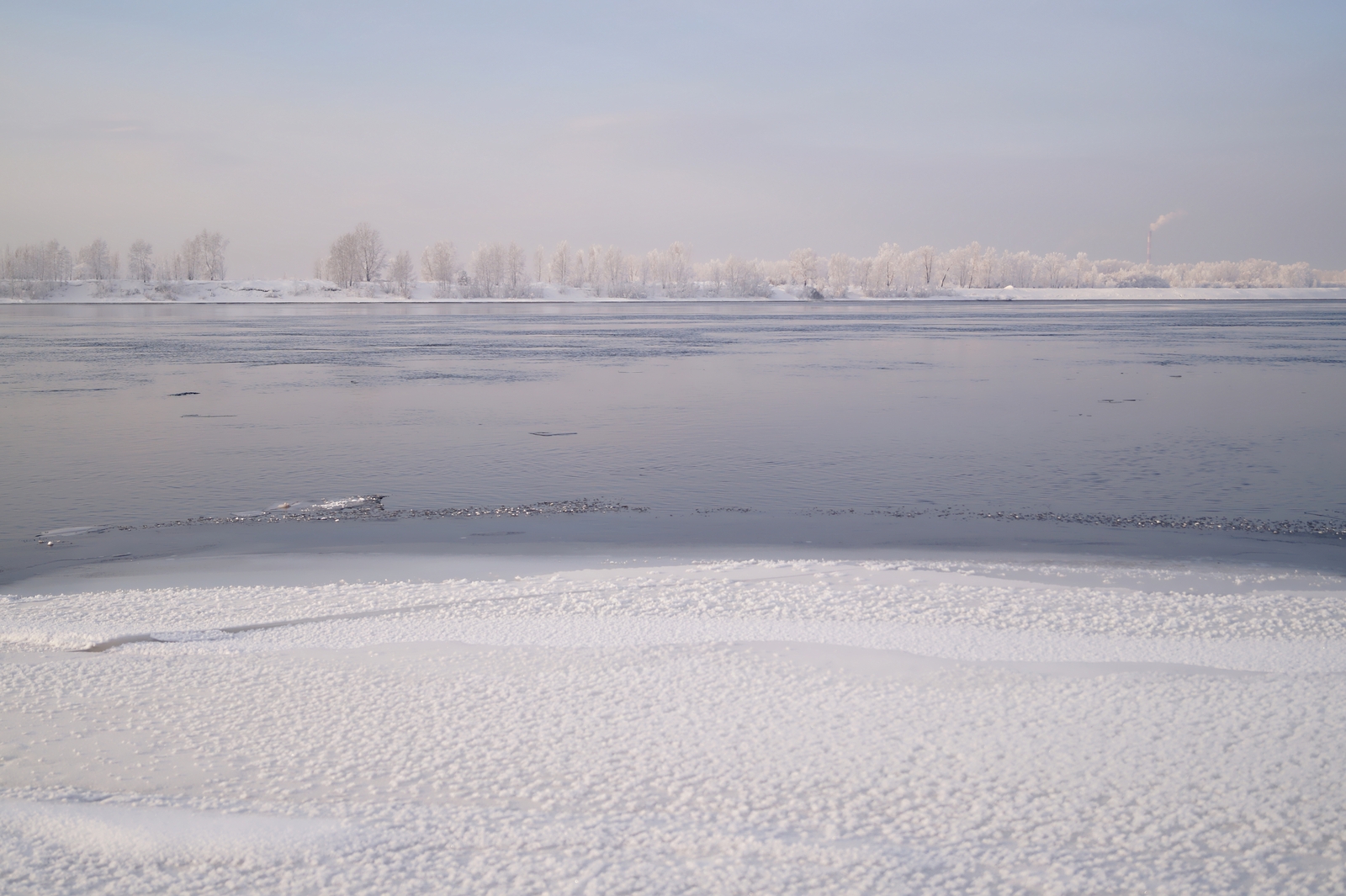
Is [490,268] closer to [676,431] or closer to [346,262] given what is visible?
[346,262]

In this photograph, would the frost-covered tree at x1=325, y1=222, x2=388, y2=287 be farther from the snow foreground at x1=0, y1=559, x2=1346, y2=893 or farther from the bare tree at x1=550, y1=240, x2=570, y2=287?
the snow foreground at x1=0, y1=559, x2=1346, y2=893

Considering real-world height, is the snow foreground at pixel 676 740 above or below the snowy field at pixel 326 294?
below

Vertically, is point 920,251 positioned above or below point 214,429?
above

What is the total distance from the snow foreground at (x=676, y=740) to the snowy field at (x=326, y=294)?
96.8 metres

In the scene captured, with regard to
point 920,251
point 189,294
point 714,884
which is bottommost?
point 714,884

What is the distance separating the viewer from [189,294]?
9931 cm

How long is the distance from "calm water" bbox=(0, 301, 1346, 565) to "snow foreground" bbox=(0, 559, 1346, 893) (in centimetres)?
338

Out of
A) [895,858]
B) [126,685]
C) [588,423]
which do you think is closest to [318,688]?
[126,685]

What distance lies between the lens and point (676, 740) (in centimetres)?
364

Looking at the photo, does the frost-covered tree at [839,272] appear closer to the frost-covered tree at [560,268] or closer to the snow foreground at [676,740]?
the frost-covered tree at [560,268]

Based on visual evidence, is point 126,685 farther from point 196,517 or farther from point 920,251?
point 920,251

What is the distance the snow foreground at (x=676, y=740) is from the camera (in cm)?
287

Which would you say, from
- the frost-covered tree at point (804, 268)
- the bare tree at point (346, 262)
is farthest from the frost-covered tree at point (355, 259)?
the frost-covered tree at point (804, 268)

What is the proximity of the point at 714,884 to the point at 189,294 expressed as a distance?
110924mm
